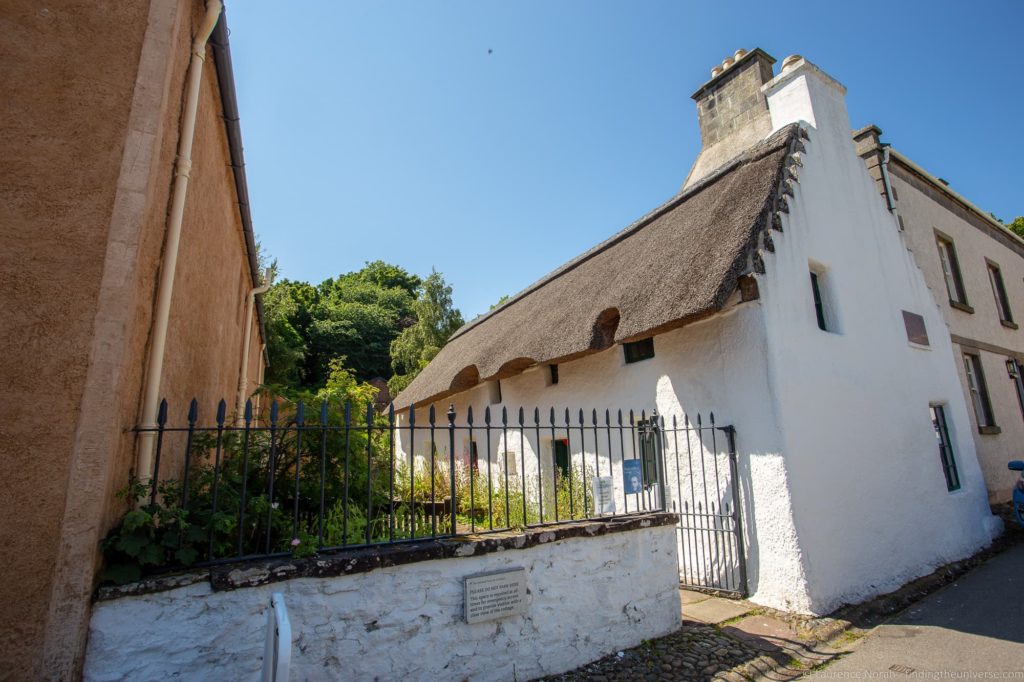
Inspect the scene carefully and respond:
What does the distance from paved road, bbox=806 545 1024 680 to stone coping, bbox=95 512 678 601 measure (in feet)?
8.21

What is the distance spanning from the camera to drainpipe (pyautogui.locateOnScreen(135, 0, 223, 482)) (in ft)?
10.8

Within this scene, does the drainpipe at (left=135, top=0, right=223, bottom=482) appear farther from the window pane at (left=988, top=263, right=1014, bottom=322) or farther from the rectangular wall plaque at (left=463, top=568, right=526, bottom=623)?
the window pane at (left=988, top=263, right=1014, bottom=322)

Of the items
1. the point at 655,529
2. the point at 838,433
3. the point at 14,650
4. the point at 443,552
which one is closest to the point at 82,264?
the point at 14,650

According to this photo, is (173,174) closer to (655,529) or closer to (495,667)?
(495,667)

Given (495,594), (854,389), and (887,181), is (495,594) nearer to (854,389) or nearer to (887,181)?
(854,389)

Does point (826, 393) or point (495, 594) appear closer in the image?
point (495, 594)

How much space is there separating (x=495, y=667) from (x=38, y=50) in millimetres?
5131

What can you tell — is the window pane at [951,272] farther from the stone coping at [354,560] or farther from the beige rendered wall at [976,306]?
the stone coping at [354,560]

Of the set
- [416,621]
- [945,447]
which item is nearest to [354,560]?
[416,621]

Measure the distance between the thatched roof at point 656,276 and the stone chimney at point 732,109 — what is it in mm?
3086

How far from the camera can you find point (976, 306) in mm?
11258

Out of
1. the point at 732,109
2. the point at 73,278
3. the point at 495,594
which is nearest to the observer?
the point at 73,278

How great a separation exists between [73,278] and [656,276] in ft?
20.0

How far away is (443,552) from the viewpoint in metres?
3.72
